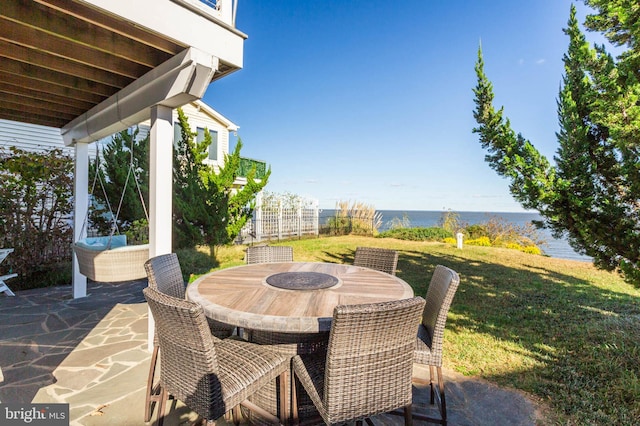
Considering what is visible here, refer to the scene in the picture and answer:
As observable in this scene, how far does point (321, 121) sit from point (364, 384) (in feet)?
46.4

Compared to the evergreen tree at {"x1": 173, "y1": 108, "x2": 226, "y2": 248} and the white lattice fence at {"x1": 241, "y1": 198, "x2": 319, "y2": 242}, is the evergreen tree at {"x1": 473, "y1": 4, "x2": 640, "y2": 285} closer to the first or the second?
the evergreen tree at {"x1": 173, "y1": 108, "x2": 226, "y2": 248}

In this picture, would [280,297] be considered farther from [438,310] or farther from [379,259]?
[379,259]

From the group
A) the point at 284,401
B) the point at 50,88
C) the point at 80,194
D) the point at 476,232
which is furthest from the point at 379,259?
the point at 476,232

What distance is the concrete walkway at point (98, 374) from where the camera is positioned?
2104 mm

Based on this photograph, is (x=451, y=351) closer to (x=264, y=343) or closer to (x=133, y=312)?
(x=264, y=343)

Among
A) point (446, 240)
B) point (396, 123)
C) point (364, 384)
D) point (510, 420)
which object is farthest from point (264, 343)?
point (396, 123)

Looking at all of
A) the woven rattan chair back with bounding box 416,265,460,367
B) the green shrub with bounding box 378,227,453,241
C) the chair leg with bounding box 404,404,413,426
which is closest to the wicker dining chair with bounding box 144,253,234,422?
the chair leg with bounding box 404,404,413,426

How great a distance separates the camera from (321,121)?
14.6 m

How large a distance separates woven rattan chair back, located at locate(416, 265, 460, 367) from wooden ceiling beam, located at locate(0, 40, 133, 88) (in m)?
3.57

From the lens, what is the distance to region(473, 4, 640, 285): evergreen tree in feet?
8.49

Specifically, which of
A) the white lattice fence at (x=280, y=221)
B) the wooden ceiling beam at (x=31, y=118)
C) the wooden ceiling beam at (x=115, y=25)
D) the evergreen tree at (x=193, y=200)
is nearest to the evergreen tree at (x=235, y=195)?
the evergreen tree at (x=193, y=200)

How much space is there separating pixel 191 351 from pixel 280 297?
63 centimetres

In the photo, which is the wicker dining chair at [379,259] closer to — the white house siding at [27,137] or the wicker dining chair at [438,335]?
the wicker dining chair at [438,335]

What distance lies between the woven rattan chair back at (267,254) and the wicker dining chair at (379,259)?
2.78 feet
